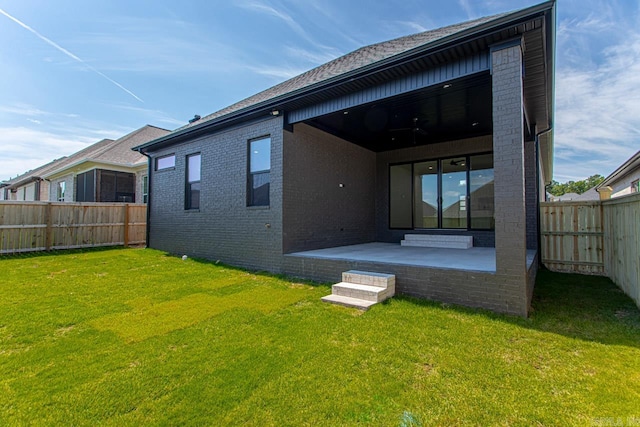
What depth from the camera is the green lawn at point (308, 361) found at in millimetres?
1938

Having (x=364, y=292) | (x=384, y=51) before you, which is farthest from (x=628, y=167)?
(x=364, y=292)

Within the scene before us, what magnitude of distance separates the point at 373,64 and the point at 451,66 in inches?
45.6

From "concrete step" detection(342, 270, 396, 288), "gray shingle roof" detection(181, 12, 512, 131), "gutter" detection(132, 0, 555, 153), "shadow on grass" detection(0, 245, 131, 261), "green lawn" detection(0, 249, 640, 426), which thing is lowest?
"green lawn" detection(0, 249, 640, 426)

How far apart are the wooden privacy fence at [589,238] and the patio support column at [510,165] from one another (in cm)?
214

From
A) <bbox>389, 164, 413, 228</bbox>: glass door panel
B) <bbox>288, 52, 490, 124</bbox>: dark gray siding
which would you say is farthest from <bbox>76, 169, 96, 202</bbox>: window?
Answer: <bbox>389, 164, 413, 228</bbox>: glass door panel

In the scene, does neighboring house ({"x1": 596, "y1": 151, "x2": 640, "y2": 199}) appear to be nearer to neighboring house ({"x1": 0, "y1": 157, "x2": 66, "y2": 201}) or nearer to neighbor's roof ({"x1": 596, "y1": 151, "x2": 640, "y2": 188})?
neighbor's roof ({"x1": 596, "y1": 151, "x2": 640, "y2": 188})

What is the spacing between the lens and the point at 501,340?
299cm

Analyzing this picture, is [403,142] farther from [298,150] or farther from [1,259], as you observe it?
[1,259]

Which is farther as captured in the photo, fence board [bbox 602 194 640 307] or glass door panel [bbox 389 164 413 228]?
glass door panel [bbox 389 164 413 228]

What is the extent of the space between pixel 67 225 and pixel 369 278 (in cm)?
1018

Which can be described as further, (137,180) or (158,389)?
(137,180)

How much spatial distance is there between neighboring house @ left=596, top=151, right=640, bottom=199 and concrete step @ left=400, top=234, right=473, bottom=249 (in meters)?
5.62

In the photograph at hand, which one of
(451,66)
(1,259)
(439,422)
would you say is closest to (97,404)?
(439,422)

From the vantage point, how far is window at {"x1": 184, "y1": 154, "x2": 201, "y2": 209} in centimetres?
848
